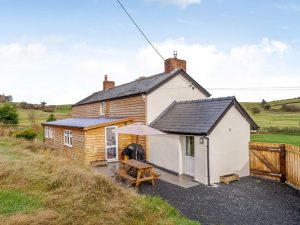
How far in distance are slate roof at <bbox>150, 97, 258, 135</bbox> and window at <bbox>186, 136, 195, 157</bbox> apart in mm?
797

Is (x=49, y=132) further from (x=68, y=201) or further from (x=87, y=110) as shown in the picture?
(x=68, y=201)

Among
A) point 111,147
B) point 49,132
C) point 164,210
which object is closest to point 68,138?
point 111,147

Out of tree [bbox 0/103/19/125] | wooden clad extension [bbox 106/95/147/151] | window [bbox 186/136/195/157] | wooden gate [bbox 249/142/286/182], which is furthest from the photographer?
tree [bbox 0/103/19/125]

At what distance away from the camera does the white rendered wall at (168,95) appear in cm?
1685

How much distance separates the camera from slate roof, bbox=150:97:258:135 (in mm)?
12094

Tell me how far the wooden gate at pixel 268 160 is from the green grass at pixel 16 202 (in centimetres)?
1111

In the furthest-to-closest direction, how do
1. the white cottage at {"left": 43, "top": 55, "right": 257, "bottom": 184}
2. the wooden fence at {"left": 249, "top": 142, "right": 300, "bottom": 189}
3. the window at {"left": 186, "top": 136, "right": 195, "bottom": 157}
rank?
the window at {"left": 186, "top": 136, "right": 195, "bottom": 157} → the white cottage at {"left": 43, "top": 55, "right": 257, "bottom": 184} → the wooden fence at {"left": 249, "top": 142, "right": 300, "bottom": 189}

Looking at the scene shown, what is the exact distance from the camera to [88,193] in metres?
7.32

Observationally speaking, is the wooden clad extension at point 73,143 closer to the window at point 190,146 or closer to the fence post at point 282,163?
the window at point 190,146

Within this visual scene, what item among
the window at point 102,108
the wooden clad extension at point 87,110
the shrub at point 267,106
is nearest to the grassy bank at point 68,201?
the window at point 102,108

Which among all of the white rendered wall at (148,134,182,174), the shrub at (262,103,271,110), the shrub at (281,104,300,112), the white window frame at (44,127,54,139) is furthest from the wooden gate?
the shrub at (262,103,271,110)

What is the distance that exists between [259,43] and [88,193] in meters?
14.6

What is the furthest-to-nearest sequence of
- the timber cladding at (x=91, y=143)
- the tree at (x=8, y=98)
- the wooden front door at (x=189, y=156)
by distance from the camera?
1. the tree at (x=8, y=98)
2. the timber cladding at (x=91, y=143)
3. the wooden front door at (x=189, y=156)

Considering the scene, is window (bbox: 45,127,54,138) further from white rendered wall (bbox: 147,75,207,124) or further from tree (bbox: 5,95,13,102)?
tree (bbox: 5,95,13,102)
